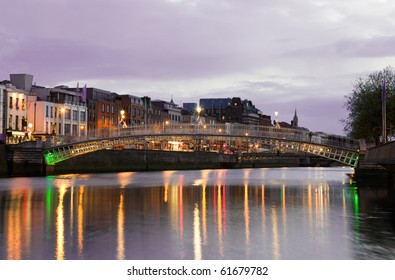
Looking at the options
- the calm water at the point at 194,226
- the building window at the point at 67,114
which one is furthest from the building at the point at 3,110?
the calm water at the point at 194,226

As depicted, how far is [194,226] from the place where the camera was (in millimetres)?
20797

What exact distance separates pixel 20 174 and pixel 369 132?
3259cm

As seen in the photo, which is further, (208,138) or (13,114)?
(13,114)

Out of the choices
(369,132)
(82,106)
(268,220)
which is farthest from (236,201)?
(82,106)

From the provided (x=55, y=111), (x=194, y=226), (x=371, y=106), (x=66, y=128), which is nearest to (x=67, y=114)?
(x=66, y=128)

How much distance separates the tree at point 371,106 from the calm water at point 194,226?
22084 mm

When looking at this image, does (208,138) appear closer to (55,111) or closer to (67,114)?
(55,111)

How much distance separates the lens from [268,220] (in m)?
22.8

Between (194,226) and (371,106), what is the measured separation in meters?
38.5

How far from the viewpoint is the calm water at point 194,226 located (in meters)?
15.8

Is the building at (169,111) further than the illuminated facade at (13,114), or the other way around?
the building at (169,111)

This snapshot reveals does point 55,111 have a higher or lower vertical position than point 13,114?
higher

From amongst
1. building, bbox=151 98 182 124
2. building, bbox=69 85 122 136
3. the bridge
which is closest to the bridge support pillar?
the bridge

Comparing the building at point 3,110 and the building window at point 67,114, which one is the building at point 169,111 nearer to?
the building window at point 67,114
